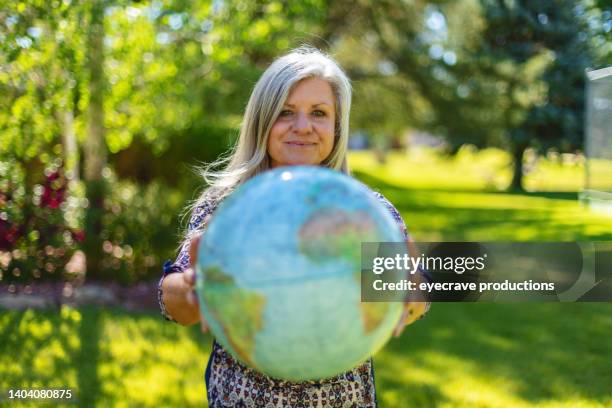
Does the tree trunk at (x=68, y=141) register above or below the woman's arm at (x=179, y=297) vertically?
above

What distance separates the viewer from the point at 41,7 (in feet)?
16.1

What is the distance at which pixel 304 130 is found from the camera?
2146 millimetres

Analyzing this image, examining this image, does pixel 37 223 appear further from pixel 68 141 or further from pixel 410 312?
pixel 410 312

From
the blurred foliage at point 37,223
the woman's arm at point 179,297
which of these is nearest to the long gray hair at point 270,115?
the woman's arm at point 179,297

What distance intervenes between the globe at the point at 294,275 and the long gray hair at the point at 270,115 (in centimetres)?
59

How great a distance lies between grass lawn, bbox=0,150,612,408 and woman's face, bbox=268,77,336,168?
273 centimetres

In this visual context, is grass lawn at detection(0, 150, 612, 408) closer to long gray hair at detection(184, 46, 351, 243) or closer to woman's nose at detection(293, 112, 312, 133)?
long gray hair at detection(184, 46, 351, 243)

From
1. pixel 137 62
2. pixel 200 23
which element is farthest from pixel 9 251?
pixel 200 23

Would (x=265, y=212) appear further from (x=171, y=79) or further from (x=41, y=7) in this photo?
(x=171, y=79)

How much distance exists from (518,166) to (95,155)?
15.5 m

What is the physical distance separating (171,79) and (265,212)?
19.5ft

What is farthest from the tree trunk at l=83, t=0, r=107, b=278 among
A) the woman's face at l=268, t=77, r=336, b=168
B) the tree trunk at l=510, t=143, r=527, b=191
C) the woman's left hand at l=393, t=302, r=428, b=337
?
the tree trunk at l=510, t=143, r=527, b=191

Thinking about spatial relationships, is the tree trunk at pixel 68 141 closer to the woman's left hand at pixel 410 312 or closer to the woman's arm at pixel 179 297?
the woman's arm at pixel 179 297

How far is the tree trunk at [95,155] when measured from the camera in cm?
638
